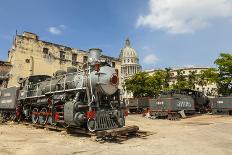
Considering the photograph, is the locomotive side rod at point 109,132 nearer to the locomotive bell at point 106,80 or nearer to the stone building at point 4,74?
the locomotive bell at point 106,80

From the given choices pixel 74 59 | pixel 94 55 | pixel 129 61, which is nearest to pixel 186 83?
pixel 74 59

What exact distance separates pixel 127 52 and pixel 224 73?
4739 inches

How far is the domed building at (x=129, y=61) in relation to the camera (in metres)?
154

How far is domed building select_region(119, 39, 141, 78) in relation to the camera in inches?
6068

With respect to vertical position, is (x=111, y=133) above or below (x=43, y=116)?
below

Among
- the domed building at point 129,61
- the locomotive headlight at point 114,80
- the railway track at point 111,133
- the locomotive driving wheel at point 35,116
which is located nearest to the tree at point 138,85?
the locomotive driving wheel at point 35,116

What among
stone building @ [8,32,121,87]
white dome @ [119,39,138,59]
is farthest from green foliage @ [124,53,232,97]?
white dome @ [119,39,138,59]

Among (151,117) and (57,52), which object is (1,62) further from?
(151,117)

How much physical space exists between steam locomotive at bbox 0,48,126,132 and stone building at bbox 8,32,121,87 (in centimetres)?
1987

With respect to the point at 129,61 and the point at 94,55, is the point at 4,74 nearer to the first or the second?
the point at 94,55

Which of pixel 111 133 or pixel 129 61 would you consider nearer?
pixel 111 133

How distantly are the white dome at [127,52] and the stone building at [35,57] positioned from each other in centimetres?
11774

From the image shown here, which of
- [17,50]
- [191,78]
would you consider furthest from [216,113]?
[191,78]

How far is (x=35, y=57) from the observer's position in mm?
40062
